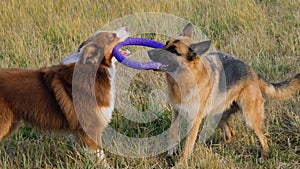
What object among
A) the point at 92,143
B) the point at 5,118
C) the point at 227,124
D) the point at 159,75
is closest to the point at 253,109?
the point at 227,124

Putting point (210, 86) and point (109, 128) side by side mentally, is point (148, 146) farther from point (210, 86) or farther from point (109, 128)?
point (210, 86)

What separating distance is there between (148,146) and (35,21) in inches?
151

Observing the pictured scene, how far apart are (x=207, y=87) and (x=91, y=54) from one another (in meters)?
1.23

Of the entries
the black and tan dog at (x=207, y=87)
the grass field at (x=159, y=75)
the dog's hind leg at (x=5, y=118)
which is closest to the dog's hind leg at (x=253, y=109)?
the black and tan dog at (x=207, y=87)

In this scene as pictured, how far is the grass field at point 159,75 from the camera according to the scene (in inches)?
172

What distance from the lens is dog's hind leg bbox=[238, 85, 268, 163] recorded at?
454cm

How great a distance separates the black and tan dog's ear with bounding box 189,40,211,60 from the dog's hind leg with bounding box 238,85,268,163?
0.69 metres

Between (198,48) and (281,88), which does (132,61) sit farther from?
(281,88)

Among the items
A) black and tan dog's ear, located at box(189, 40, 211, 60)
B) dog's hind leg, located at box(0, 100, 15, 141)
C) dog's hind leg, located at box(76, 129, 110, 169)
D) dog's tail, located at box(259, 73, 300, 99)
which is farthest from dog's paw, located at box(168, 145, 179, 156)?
dog's hind leg, located at box(0, 100, 15, 141)

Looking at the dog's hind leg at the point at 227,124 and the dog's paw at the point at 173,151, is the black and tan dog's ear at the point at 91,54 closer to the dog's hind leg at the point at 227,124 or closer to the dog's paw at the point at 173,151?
the dog's paw at the point at 173,151

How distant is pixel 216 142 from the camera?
4.84m

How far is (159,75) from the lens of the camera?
18.7 feet

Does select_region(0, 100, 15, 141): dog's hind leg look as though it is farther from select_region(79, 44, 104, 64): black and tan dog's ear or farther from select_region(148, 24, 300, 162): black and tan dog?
select_region(148, 24, 300, 162): black and tan dog

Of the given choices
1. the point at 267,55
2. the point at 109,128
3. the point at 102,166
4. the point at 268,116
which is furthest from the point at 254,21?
the point at 102,166
